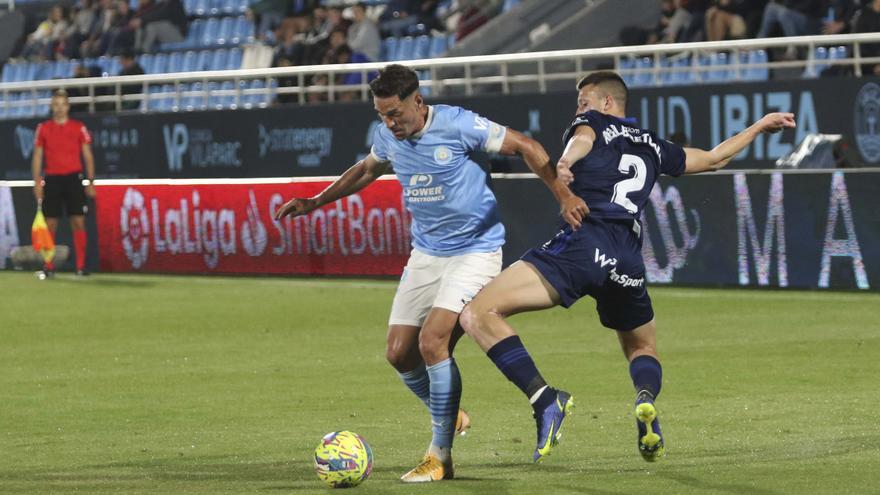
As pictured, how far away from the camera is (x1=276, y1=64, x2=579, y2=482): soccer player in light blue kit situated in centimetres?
830

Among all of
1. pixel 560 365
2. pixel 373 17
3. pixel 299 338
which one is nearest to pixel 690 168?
pixel 560 365

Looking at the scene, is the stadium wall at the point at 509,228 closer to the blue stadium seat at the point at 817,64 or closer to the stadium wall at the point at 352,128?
the stadium wall at the point at 352,128

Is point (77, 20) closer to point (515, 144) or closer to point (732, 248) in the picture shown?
point (732, 248)

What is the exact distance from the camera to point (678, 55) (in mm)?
22312

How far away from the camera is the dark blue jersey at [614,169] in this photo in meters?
8.33

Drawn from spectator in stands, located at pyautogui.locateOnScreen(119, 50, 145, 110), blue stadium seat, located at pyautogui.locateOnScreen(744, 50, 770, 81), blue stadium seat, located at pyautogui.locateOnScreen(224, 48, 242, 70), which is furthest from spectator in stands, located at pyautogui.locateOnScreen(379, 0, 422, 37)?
blue stadium seat, located at pyautogui.locateOnScreen(744, 50, 770, 81)

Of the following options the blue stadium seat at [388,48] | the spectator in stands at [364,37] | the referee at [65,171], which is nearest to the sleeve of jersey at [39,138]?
the referee at [65,171]

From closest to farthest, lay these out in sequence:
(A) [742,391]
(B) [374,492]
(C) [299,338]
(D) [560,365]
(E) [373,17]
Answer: (B) [374,492], (A) [742,391], (D) [560,365], (C) [299,338], (E) [373,17]

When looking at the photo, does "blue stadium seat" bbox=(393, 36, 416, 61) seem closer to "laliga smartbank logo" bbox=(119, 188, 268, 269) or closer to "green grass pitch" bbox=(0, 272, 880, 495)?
"laliga smartbank logo" bbox=(119, 188, 268, 269)

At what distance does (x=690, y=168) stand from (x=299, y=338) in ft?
23.2

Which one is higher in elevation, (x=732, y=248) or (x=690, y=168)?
(x=690, y=168)

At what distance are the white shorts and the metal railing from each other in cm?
1109

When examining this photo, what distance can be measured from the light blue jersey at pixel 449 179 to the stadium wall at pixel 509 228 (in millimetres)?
9444

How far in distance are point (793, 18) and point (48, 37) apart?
18.9 m
